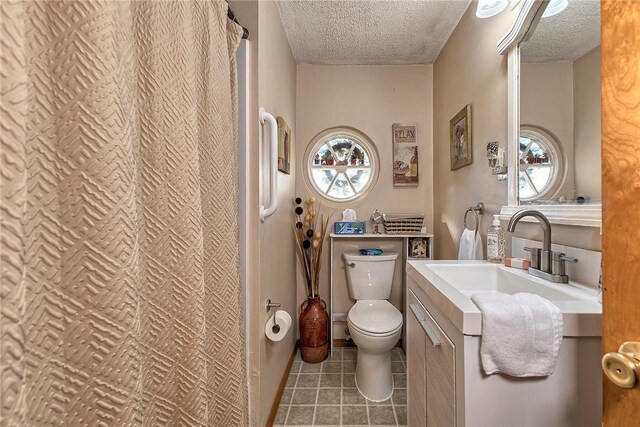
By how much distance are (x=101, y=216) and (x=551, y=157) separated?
1.43m

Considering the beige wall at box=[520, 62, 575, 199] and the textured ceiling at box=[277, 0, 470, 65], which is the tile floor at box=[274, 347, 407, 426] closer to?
→ the beige wall at box=[520, 62, 575, 199]

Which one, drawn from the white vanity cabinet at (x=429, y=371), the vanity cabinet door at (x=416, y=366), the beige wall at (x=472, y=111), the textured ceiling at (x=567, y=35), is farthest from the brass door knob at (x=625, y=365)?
the beige wall at (x=472, y=111)

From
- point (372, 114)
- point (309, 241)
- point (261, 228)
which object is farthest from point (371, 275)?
point (372, 114)

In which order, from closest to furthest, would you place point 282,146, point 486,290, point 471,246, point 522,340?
1. point 522,340
2. point 486,290
3. point 471,246
4. point 282,146

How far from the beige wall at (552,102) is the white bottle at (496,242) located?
31 centimetres

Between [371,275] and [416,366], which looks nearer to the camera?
[416,366]

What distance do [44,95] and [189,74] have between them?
0.38m

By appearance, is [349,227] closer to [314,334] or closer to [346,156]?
[346,156]

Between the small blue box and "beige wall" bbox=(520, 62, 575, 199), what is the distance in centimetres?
134

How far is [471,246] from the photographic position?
1.59 m

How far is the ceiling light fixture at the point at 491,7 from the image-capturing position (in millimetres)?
1298

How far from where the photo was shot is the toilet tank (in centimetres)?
223

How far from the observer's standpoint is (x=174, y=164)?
0.66m

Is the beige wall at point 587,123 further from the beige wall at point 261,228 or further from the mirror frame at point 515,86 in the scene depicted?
the beige wall at point 261,228
